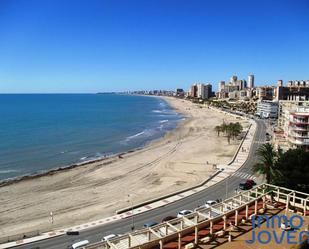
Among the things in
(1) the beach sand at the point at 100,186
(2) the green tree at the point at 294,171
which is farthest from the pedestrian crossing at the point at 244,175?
(2) the green tree at the point at 294,171

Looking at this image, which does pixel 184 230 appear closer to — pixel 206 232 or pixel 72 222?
pixel 206 232

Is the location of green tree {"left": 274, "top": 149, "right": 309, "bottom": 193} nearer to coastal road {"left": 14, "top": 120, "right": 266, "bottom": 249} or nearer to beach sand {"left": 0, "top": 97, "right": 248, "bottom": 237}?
coastal road {"left": 14, "top": 120, "right": 266, "bottom": 249}

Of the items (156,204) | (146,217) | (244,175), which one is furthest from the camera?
(244,175)

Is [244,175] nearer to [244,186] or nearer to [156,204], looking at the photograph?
[244,186]

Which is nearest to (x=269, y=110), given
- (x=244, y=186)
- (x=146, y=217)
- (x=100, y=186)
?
(x=244, y=186)

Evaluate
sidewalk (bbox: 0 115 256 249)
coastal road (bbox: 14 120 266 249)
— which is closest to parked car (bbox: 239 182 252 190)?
coastal road (bbox: 14 120 266 249)

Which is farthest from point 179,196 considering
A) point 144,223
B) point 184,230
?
point 184,230

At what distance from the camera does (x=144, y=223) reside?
28.6 meters

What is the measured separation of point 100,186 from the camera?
43.0 meters

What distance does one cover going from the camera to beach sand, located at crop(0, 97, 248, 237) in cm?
3244

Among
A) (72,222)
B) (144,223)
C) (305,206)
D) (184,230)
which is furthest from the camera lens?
(72,222)

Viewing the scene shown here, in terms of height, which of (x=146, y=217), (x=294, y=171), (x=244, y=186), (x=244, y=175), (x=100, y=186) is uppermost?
A: (x=294, y=171)

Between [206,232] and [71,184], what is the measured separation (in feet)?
108

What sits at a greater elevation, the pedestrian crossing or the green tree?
the green tree
